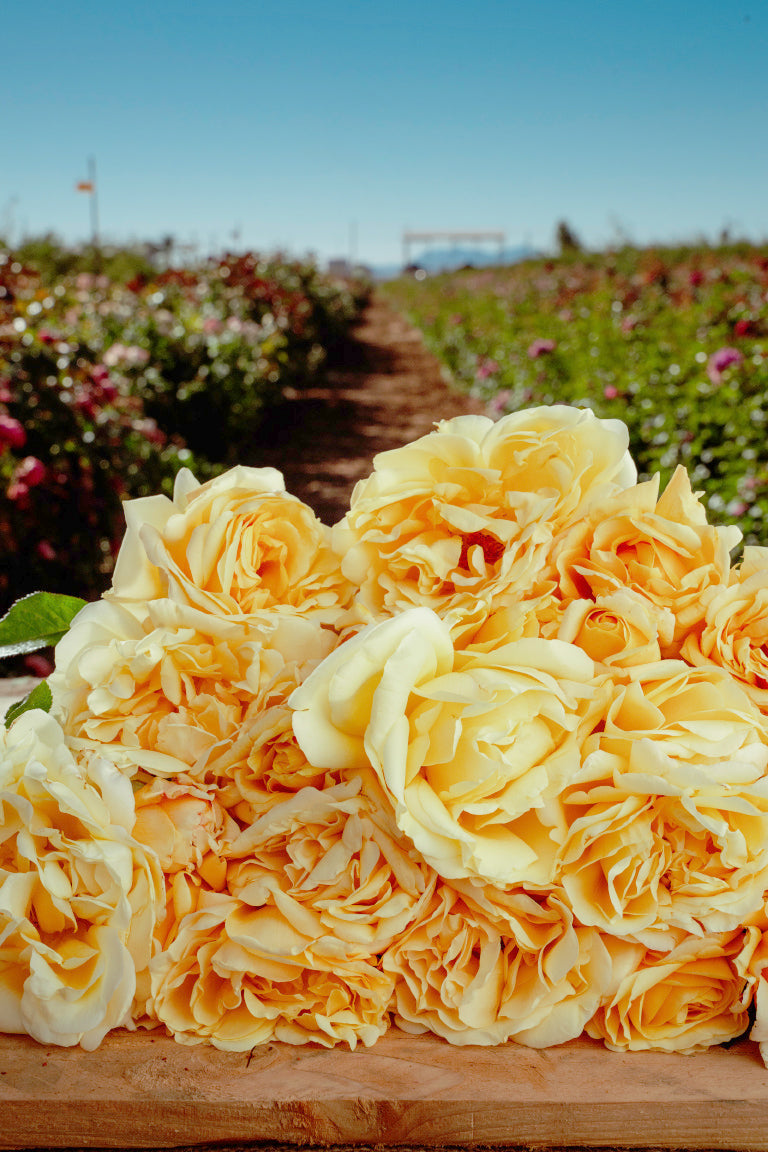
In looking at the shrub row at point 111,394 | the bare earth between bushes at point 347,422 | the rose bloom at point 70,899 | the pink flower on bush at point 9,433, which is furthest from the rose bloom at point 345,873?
the pink flower on bush at point 9,433

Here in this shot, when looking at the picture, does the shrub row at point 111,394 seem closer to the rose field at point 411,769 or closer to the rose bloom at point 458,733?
the rose field at point 411,769

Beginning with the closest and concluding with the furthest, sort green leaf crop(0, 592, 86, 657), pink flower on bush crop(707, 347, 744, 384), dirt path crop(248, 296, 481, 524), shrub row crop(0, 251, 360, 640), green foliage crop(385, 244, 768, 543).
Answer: green leaf crop(0, 592, 86, 657) < shrub row crop(0, 251, 360, 640) < green foliage crop(385, 244, 768, 543) < pink flower on bush crop(707, 347, 744, 384) < dirt path crop(248, 296, 481, 524)

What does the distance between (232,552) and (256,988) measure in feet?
1.42

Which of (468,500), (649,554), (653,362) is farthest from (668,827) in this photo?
(653,362)

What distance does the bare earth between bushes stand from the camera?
6.74m

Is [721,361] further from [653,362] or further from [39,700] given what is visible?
[39,700]

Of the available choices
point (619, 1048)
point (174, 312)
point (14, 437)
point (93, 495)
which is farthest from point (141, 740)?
point (174, 312)

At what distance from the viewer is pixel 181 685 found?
3.35 feet

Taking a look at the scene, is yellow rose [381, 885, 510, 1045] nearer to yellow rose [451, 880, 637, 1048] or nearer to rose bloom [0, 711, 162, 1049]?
yellow rose [451, 880, 637, 1048]

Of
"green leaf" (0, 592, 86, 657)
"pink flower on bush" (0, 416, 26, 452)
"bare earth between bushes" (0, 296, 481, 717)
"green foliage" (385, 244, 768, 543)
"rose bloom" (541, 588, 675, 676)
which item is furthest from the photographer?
"bare earth between bushes" (0, 296, 481, 717)

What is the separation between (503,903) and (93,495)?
11.0ft

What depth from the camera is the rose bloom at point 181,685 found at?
0.99 metres

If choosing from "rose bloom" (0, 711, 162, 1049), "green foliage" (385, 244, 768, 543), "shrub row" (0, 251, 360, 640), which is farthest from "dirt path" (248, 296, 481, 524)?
"rose bloom" (0, 711, 162, 1049)

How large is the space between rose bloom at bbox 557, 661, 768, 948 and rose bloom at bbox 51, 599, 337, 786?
0.32m
